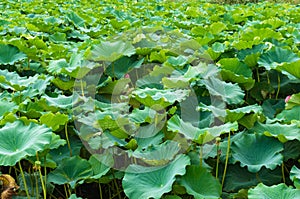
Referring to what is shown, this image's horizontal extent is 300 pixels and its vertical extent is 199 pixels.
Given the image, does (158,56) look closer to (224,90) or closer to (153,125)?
(224,90)

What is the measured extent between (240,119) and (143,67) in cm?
79

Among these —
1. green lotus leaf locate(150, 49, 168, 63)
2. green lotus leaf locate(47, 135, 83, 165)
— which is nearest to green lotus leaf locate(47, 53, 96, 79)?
green lotus leaf locate(150, 49, 168, 63)

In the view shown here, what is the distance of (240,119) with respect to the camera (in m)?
1.61

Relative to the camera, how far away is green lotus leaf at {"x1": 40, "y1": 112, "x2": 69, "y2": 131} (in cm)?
151

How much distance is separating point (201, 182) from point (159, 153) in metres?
0.16

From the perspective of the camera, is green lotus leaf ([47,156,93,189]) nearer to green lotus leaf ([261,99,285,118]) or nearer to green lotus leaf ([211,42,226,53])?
green lotus leaf ([261,99,285,118])

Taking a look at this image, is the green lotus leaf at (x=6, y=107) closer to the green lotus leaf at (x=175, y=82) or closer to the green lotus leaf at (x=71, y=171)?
the green lotus leaf at (x=71, y=171)

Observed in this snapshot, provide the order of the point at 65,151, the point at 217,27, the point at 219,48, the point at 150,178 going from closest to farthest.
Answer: the point at 150,178, the point at 65,151, the point at 219,48, the point at 217,27

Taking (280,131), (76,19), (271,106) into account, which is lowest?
(76,19)

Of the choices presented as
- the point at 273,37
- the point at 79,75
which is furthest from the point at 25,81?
the point at 273,37

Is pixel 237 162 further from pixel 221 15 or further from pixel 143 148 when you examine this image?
pixel 221 15

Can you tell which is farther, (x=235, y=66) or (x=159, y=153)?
(x=235, y=66)

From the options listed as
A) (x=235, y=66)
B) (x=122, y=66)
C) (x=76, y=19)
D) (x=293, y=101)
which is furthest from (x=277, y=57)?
(x=76, y=19)

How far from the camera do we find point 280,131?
1528 millimetres
